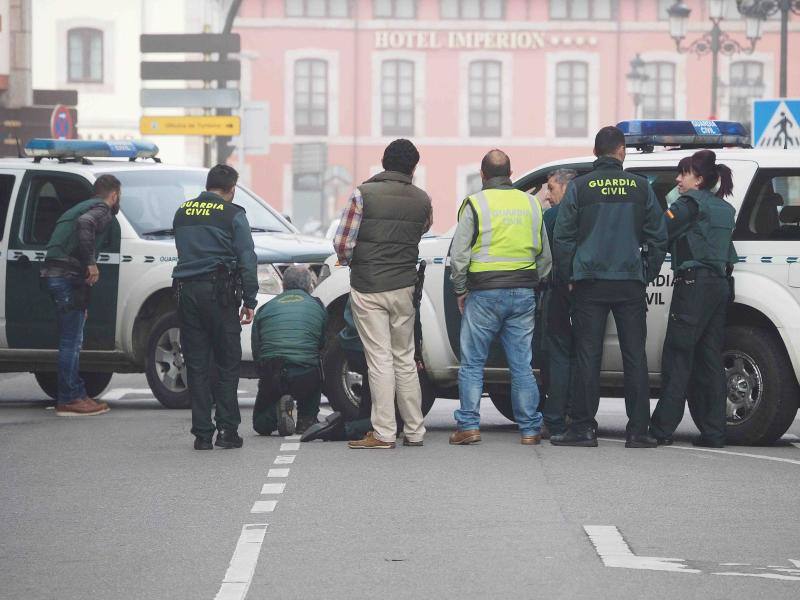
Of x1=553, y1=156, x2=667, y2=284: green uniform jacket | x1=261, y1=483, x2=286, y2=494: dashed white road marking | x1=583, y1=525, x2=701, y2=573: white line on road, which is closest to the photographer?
x1=583, y1=525, x2=701, y2=573: white line on road

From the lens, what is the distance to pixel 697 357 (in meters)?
11.3

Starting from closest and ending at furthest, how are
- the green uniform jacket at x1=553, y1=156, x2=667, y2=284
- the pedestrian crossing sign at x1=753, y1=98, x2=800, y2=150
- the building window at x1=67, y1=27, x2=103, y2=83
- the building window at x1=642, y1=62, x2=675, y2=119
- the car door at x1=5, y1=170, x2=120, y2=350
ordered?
the green uniform jacket at x1=553, y1=156, x2=667, y2=284
the car door at x1=5, y1=170, x2=120, y2=350
the pedestrian crossing sign at x1=753, y1=98, x2=800, y2=150
the building window at x1=67, y1=27, x2=103, y2=83
the building window at x1=642, y1=62, x2=675, y2=119

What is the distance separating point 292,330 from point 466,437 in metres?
1.40

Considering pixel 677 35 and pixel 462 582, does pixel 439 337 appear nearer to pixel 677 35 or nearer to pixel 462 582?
pixel 462 582

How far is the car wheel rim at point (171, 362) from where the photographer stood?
1385cm

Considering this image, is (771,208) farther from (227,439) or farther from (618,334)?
(227,439)

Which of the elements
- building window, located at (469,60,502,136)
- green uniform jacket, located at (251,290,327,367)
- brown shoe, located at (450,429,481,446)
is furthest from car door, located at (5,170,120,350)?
building window, located at (469,60,502,136)

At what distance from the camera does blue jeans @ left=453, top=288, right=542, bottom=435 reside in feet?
36.4

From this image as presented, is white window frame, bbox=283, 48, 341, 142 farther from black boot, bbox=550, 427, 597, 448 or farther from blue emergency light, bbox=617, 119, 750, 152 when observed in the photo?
black boot, bbox=550, 427, 597, 448

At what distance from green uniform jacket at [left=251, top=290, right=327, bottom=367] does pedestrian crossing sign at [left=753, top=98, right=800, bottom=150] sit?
10.2m

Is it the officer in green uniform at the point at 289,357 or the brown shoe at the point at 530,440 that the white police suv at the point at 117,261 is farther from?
the brown shoe at the point at 530,440

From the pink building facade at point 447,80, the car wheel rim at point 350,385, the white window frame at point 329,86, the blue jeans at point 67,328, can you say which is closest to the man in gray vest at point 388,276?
the car wheel rim at point 350,385

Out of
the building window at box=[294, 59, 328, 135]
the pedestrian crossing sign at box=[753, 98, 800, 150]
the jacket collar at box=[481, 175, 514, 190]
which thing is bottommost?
the jacket collar at box=[481, 175, 514, 190]

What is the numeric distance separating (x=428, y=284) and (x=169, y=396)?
9.90 ft
